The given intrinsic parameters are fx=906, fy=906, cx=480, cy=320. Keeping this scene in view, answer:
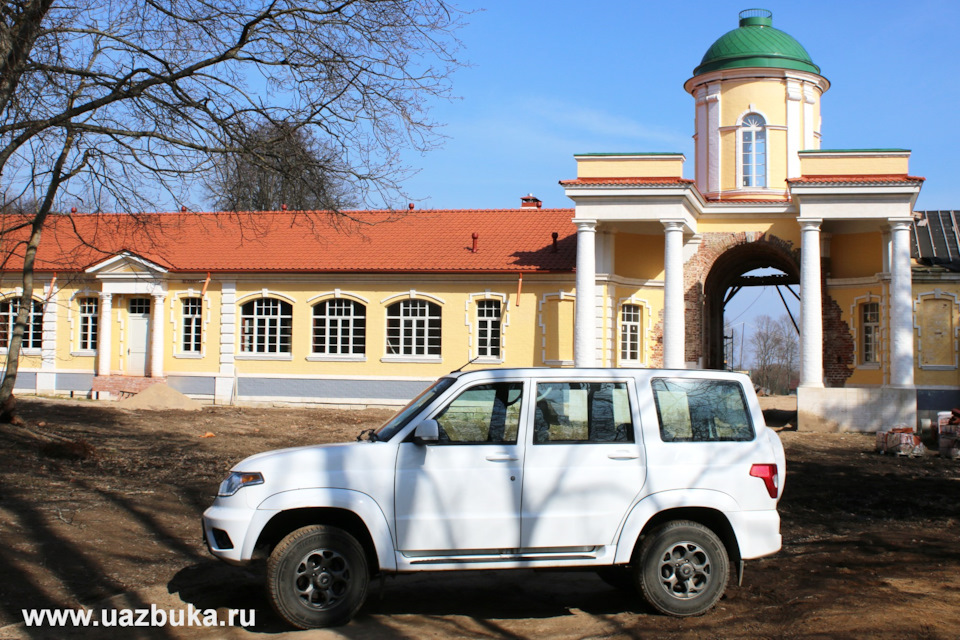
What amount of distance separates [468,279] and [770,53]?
36.5ft

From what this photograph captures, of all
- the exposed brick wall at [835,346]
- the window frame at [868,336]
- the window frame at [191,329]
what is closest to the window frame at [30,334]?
the window frame at [191,329]

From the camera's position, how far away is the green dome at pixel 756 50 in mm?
26594

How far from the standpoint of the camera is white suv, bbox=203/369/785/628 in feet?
21.3

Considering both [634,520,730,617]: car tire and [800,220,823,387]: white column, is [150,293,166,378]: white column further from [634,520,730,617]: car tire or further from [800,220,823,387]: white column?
[634,520,730,617]: car tire

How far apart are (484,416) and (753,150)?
22.2 m

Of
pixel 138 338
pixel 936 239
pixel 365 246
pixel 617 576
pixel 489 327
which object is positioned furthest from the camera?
pixel 138 338

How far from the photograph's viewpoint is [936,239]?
88.5 feet

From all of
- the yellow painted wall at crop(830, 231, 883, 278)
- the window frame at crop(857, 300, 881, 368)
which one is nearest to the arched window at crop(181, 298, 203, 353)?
the yellow painted wall at crop(830, 231, 883, 278)

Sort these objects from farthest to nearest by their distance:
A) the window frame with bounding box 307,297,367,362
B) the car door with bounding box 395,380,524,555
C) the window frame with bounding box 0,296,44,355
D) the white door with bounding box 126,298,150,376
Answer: the window frame with bounding box 0,296,44,355 → the white door with bounding box 126,298,150,376 → the window frame with bounding box 307,297,367,362 → the car door with bounding box 395,380,524,555

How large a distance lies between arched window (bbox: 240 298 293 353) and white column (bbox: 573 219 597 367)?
930cm

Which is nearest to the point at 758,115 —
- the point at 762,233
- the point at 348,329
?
the point at 762,233

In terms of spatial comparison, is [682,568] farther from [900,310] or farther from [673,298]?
[900,310]

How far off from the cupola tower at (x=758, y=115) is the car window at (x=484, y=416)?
830 inches

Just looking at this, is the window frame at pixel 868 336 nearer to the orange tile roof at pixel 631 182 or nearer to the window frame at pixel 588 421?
the orange tile roof at pixel 631 182
